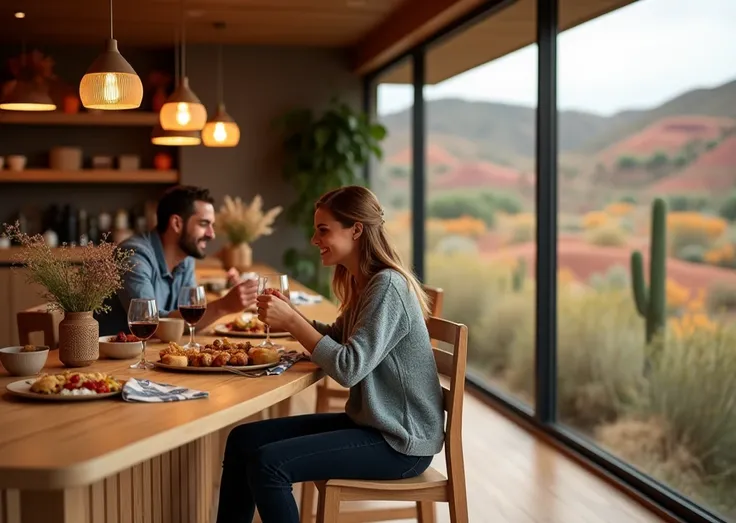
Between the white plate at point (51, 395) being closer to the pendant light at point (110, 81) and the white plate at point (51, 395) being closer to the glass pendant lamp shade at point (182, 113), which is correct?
the pendant light at point (110, 81)

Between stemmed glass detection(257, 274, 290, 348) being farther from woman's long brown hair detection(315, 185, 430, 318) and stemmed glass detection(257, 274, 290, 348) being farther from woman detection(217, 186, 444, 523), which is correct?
woman's long brown hair detection(315, 185, 430, 318)

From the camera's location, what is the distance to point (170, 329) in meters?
3.08

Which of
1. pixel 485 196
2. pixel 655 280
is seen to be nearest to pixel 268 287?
pixel 655 280

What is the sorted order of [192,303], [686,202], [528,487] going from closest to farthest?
1. [192,303]
2. [686,202]
3. [528,487]

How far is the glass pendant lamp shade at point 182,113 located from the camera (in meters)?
4.61

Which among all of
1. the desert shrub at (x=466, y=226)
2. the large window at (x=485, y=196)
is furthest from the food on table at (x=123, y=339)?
the desert shrub at (x=466, y=226)

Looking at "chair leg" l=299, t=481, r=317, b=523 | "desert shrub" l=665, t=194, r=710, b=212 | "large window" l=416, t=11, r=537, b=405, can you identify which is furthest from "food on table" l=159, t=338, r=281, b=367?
"large window" l=416, t=11, r=537, b=405

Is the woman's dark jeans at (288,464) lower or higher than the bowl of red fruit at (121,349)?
lower

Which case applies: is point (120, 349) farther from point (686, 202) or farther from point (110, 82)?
point (686, 202)

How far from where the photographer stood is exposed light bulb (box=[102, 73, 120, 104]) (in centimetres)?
316

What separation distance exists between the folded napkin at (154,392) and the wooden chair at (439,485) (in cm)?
48

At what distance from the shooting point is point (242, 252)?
20.5 ft

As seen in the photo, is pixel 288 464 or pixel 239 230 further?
pixel 239 230

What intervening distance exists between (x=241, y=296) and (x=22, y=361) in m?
0.89
